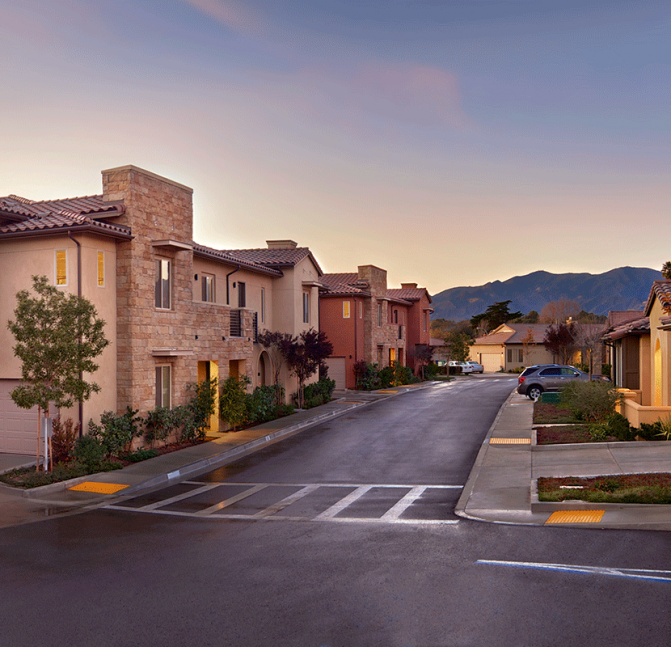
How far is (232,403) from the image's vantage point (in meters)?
23.6

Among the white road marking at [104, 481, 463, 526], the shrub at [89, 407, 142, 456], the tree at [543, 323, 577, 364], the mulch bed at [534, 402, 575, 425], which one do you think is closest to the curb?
the white road marking at [104, 481, 463, 526]

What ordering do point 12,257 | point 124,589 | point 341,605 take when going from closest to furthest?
1. point 341,605
2. point 124,589
3. point 12,257

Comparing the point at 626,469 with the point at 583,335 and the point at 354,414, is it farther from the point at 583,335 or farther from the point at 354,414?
the point at 583,335

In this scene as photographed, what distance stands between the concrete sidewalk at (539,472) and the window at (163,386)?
10.1 metres

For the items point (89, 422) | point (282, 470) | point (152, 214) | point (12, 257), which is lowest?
point (282, 470)

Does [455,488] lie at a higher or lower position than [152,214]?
lower

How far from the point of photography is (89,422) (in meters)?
17.6

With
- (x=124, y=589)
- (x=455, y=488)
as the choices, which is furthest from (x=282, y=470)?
(x=124, y=589)

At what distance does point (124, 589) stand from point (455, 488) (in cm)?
816

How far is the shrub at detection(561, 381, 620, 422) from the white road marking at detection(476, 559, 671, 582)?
578 inches

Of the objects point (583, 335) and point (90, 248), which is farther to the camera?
point (583, 335)

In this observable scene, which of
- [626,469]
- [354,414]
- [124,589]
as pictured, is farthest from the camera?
[354,414]

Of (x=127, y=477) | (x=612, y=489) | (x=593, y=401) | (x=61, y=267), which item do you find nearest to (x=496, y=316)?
(x=593, y=401)

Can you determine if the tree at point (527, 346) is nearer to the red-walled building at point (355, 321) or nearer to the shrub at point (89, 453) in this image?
the red-walled building at point (355, 321)
